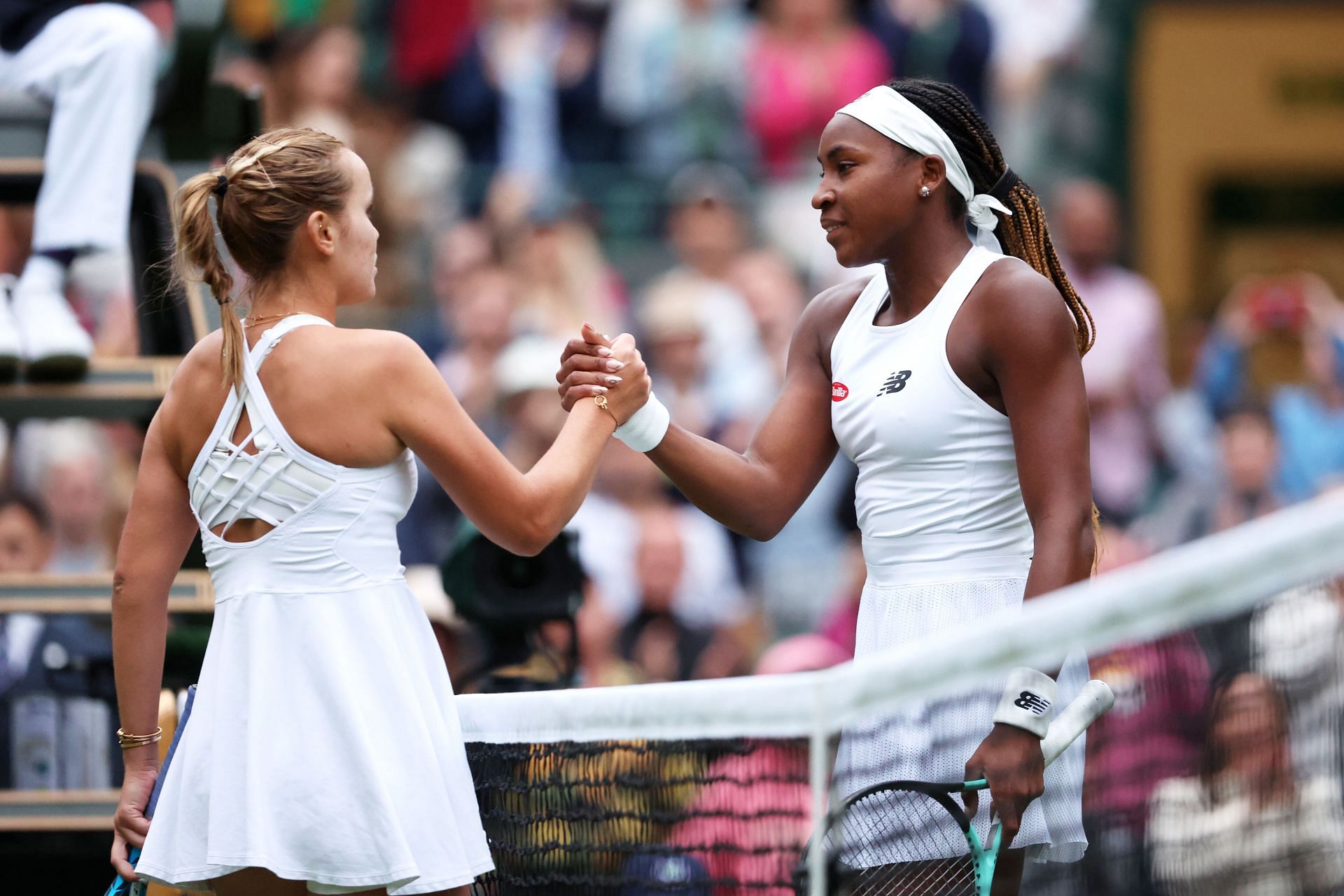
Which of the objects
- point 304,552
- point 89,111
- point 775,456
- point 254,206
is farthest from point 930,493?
point 89,111

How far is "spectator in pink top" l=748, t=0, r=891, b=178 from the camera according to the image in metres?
9.61

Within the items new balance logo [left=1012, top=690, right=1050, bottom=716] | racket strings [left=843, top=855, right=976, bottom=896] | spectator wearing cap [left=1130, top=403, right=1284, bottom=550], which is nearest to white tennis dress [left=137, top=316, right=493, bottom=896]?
racket strings [left=843, top=855, right=976, bottom=896]

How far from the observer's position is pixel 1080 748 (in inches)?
115

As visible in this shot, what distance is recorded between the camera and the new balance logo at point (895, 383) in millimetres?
3201

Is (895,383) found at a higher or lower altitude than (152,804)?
higher

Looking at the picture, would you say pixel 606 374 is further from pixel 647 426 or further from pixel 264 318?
pixel 264 318

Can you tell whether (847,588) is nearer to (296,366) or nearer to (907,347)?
(907,347)

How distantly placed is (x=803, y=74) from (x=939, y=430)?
22.2 ft

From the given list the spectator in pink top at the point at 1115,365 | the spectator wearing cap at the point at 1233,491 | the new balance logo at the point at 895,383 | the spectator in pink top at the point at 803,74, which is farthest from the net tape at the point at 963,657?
the spectator in pink top at the point at 803,74

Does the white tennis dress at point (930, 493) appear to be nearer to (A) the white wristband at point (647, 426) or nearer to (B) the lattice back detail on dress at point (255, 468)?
(A) the white wristband at point (647, 426)

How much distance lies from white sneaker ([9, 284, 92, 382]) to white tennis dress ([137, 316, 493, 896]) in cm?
178

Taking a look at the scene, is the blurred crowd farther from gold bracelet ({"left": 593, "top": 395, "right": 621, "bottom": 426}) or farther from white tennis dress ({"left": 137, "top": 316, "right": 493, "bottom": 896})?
white tennis dress ({"left": 137, "top": 316, "right": 493, "bottom": 896})

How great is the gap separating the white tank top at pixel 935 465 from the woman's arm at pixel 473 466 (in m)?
0.57

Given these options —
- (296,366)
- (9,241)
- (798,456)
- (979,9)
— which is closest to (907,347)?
(798,456)
